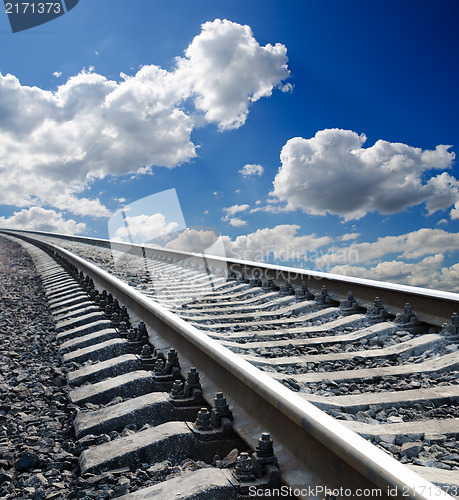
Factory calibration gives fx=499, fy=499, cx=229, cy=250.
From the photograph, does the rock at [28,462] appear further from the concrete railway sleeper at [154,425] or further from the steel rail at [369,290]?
the steel rail at [369,290]

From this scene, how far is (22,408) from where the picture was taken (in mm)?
3201

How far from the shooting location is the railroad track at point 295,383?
74.4 inches

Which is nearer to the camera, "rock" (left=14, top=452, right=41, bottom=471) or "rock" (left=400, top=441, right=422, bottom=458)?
"rock" (left=400, top=441, right=422, bottom=458)

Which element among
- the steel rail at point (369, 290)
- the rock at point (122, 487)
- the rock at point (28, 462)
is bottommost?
the rock at point (122, 487)

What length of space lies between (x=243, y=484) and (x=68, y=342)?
3.14m

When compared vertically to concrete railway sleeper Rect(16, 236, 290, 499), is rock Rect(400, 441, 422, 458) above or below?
below

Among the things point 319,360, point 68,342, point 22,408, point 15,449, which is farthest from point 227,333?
point 15,449

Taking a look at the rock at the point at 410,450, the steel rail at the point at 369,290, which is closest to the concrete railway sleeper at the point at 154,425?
the rock at the point at 410,450

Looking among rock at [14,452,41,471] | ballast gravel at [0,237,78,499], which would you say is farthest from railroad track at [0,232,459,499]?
rock at [14,452,41,471]
